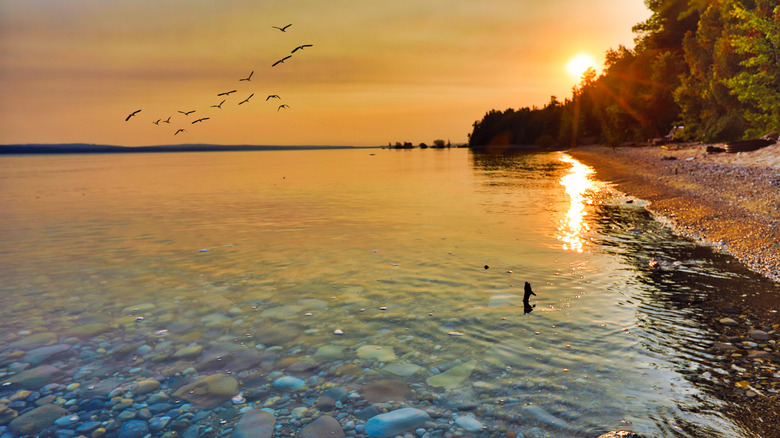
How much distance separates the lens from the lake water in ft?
17.6

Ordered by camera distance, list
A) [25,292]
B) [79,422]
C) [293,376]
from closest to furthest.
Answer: [79,422] < [293,376] < [25,292]

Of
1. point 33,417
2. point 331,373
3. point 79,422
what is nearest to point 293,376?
point 331,373

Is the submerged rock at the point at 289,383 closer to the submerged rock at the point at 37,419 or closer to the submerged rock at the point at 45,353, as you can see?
the submerged rock at the point at 37,419

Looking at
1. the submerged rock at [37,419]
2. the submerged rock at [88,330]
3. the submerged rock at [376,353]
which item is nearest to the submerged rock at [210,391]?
the submerged rock at [37,419]

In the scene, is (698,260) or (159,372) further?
(698,260)

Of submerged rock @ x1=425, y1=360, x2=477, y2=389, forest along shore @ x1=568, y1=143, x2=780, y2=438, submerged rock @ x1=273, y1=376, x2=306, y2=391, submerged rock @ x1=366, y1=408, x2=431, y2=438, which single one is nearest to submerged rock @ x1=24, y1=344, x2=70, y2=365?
submerged rock @ x1=273, y1=376, x2=306, y2=391

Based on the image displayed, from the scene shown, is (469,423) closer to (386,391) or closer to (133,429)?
(386,391)

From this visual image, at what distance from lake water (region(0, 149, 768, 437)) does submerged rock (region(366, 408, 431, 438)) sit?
160 mm

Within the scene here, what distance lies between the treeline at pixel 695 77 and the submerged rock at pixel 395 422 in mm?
40350

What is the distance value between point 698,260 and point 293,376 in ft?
35.0

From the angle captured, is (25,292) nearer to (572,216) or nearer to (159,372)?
(159,372)

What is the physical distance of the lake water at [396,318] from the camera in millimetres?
5375

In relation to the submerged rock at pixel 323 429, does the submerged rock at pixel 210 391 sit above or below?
above

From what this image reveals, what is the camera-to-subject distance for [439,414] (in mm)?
5117
